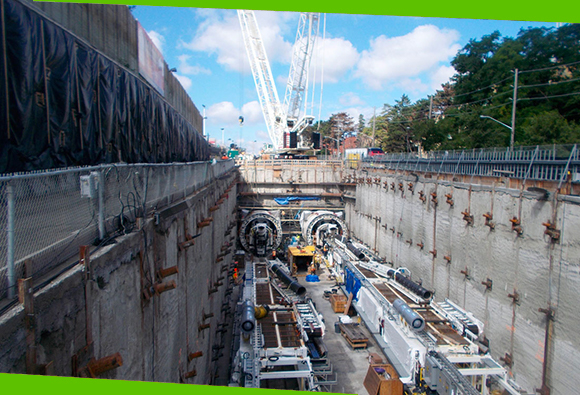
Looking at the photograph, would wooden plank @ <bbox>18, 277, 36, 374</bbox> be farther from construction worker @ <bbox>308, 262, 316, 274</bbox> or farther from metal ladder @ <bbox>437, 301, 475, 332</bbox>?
construction worker @ <bbox>308, 262, 316, 274</bbox>

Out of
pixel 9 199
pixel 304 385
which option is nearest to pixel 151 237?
pixel 9 199

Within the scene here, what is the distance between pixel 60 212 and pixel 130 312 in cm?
182

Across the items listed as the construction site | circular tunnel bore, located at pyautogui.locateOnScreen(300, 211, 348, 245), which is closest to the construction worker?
the construction site

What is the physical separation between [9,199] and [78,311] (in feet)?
4.33

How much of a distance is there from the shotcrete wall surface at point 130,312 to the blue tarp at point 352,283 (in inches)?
366

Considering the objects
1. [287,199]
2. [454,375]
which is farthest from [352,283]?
[287,199]

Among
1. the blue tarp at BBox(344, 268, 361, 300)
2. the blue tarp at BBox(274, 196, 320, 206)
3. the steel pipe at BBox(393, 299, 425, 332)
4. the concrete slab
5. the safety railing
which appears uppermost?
the safety railing

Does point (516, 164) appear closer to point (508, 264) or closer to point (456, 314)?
point (508, 264)

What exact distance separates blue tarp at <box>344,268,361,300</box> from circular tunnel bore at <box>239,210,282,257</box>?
8427 mm

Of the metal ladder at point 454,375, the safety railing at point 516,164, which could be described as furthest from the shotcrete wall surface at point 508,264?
the metal ladder at point 454,375

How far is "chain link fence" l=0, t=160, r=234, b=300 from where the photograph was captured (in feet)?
10.3

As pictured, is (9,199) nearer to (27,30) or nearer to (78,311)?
(78,311)

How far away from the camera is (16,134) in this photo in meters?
5.17

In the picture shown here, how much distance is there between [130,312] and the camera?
5.14m
